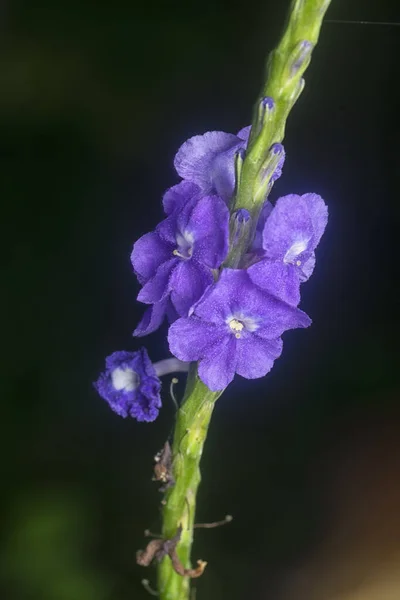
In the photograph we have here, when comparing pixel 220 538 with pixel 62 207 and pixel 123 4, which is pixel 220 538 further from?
pixel 123 4

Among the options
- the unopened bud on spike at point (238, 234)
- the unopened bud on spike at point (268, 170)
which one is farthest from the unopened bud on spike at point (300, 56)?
the unopened bud on spike at point (238, 234)

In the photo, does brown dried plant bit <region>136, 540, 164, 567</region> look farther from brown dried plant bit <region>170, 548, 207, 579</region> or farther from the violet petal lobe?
the violet petal lobe

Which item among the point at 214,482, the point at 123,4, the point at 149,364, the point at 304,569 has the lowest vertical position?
the point at 304,569

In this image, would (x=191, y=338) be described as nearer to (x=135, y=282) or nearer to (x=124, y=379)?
(x=124, y=379)

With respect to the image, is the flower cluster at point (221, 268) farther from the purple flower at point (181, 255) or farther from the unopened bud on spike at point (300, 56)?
the unopened bud on spike at point (300, 56)

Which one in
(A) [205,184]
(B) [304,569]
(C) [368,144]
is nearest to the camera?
(A) [205,184]

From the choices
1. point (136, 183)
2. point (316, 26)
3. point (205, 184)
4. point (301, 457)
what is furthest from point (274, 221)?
point (136, 183)

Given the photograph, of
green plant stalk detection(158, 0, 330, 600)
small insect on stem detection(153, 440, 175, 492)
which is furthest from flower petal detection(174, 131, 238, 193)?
small insect on stem detection(153, 440, 175, 492)

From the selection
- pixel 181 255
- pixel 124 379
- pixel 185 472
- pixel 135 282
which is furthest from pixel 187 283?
pixel 135 282
